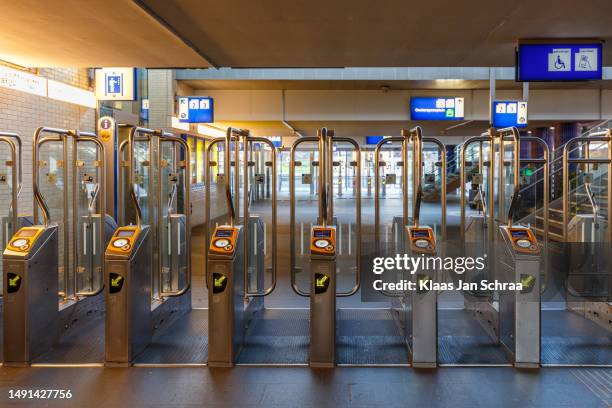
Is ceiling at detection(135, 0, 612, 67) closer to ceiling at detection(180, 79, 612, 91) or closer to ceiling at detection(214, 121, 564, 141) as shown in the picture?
ceiling at detection(180, 79, 612, 91)

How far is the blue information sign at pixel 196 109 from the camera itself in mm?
11188

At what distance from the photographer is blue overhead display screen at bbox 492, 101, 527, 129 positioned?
10.8 meters

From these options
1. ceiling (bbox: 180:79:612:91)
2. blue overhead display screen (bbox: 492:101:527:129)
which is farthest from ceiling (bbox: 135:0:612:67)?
ceiling (bbox: 180:79:612:91)

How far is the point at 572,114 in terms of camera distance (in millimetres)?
13078

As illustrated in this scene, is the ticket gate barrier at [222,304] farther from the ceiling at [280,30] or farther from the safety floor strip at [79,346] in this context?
the ceiling at [280,30]

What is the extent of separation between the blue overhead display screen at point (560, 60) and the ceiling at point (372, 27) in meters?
0.18

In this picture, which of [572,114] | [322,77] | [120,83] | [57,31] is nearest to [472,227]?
[57,31]

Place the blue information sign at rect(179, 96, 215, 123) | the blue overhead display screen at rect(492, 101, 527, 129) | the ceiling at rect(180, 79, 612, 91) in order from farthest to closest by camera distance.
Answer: the ceiling at rect(180, 79, 612, 91) < the blue information sign at rect(179, 96, 215, 123) < the blue overhead display screen at rect(492, 101, 527, 129)

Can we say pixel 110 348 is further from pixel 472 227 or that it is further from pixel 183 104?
pixel 183 104

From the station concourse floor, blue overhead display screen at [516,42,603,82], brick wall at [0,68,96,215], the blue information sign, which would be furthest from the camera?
the blue information sign

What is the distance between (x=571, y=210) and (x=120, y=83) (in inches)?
309

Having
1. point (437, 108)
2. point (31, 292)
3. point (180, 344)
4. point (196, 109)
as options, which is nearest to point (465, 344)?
point (180, 344)

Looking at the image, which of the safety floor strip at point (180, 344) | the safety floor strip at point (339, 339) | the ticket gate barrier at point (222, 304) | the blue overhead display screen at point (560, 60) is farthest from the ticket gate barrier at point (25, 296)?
the blue overhead display screen at point (560, 60)

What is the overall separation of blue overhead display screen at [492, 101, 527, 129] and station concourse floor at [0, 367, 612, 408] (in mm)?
7373
